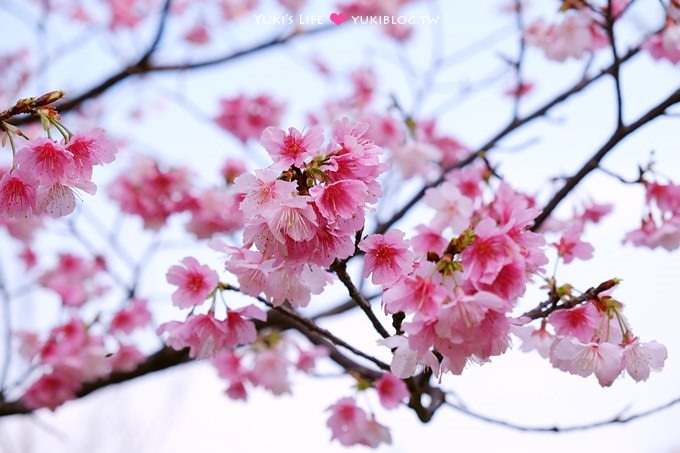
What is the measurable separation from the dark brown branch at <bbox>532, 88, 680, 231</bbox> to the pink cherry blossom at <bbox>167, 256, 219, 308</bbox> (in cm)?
100

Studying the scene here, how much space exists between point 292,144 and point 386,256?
0.27m

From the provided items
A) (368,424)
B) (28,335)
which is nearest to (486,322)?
(368,424)

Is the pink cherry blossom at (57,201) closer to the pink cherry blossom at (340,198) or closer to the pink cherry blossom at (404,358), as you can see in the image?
the pink cherry blossom at (340,198)

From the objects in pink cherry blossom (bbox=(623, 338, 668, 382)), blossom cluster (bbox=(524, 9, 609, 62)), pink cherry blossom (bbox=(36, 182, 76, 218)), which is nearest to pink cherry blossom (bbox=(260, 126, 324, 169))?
pink cherry blossom (bbox=(36, 182, 76, 218))

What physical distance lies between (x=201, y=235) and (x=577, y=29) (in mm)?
1913

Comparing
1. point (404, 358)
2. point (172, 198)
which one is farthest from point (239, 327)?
point (172, 198)

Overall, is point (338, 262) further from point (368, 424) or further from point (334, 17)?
point (334, 17)

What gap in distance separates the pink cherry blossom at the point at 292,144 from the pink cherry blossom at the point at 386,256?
7.8 inches

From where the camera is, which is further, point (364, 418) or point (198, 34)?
point (198, 34)

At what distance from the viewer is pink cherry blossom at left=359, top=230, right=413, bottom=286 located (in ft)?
3.84

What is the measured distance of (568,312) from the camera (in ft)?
4.33

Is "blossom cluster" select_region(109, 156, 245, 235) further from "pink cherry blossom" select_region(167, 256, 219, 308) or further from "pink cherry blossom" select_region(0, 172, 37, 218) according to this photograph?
"pink cherry blossom" select_region(0, 172, 37, 218)

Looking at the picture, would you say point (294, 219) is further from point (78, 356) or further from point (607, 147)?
point (78, 356)

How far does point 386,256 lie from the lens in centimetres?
119
